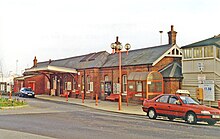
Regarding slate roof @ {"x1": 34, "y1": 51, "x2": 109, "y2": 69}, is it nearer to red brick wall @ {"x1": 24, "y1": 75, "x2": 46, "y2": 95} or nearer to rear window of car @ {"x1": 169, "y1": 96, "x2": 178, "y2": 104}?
red brick wall @ {"x1": 24, "y1": 75, "x2": 46, "y2": 95}

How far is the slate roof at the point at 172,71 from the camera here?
29.9 m

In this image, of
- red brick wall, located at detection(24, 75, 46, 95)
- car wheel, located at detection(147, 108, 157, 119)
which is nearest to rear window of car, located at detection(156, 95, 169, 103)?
car wheel, located at detection(147, 108, 157, 119)

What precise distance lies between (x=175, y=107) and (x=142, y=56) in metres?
17.1

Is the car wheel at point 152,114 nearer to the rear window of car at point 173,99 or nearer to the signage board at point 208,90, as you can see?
the rear window of car at point 173,99

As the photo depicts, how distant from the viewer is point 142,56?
34.9 m

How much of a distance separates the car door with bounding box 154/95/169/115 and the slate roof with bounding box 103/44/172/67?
1219cm

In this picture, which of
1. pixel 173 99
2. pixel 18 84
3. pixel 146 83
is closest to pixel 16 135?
pixel 173 99

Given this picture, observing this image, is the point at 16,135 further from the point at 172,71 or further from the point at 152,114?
the point at 172,71

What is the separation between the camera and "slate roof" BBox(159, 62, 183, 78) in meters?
29.9

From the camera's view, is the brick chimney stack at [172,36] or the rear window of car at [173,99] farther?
the brick chimney stack at [172,36]

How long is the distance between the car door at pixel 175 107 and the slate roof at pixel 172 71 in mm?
11281

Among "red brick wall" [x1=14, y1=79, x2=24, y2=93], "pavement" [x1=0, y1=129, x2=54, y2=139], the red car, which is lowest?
"pavement" [x1=0, y1=129, x2=54, y2=139]

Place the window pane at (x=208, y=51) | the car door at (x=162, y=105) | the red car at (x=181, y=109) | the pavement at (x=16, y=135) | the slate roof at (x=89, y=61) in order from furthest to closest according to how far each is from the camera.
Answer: the slate roof at (x=89, y=61)
the window pane at (x=208, y=51)
the car door at (x=162, y=105)
the red car at (x=181, y=109)
the pavement at (x=16, y=135)

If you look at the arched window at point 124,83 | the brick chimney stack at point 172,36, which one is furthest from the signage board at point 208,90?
the arched window at point 124,83
